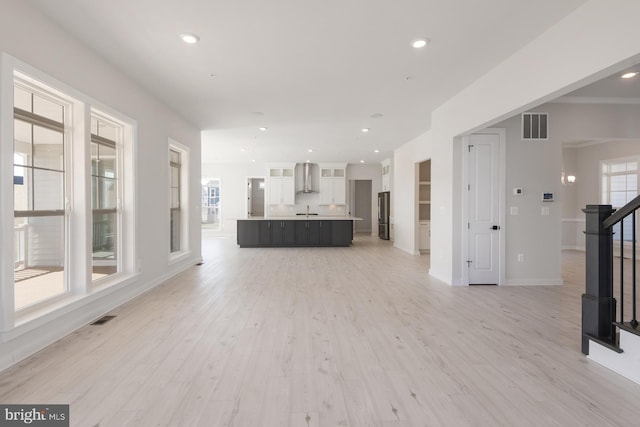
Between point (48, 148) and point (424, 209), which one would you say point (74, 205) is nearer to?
point (48, 148)

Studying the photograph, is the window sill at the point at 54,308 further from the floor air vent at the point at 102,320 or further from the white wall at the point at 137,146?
the floor air vent at the point at 102,320

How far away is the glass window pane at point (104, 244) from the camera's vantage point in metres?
3.83

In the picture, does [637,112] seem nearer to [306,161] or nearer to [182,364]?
[182,364]

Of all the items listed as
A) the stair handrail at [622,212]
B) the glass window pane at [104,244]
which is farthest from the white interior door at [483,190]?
the glass window pane at [104,244]

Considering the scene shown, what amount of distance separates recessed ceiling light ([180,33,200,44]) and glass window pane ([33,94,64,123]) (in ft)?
4.76

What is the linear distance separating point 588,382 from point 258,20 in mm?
3923

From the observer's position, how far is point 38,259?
2.98 m

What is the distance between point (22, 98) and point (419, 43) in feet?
12.4

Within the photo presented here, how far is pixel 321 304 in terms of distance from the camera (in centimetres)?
397

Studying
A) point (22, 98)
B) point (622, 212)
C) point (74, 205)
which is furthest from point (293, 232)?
point (622, 212)

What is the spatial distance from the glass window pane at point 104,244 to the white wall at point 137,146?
0.94 feet

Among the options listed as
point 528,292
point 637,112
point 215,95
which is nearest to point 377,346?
point 528,292

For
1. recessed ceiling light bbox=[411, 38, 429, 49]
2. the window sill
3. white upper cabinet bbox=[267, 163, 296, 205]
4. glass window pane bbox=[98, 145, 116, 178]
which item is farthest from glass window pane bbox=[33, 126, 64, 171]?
white upper cabinet bbox=[267, 163, 296, 205]

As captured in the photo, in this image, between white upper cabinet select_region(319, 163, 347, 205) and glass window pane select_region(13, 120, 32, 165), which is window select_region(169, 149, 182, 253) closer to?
glass window pane select_region(13, 120, 32, 165)
